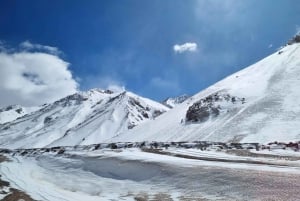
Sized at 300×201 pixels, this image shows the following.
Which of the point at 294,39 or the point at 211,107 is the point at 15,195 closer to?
the point at 211,107

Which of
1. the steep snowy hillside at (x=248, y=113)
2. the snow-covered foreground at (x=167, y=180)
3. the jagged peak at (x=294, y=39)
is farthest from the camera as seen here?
the jagged peak at (x=294, y=39)

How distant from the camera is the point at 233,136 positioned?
64625 millimetres

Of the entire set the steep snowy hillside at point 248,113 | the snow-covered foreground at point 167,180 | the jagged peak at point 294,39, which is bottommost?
the snow-covered foreground at point 167,180

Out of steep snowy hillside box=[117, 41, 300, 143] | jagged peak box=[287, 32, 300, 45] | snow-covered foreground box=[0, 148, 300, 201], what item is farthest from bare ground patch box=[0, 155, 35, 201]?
jagged peak box=[287, 32, 300, 45]

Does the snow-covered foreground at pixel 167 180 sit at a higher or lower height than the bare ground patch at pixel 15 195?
higher

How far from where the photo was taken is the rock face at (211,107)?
275ft

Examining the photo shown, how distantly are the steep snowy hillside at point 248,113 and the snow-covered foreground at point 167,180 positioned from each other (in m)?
29.6

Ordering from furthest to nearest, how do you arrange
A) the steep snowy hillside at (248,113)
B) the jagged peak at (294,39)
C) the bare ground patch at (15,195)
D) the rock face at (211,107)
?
the jagged peak at (294,39), the rock face at (211,107), the steep snowy hillside at (248,113), the bare ground patch at (15,195)

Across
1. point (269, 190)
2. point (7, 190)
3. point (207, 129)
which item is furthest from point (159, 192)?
point (207, 129)

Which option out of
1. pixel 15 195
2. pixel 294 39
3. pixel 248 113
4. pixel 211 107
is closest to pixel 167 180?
pixel 15 195

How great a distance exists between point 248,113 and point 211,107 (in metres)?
13.3

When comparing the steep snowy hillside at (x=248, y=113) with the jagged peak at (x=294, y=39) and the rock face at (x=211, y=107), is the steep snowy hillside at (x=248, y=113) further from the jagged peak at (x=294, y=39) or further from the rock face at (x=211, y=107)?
the jagged peak at (x=294, y=39)

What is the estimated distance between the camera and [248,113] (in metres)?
74.1

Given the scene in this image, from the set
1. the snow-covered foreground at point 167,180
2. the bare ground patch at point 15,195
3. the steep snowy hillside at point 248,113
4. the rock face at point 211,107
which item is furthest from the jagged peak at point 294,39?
the bare ground patch at point 15,195
